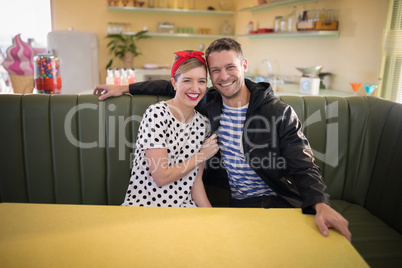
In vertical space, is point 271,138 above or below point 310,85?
below

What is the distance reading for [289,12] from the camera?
4578mm

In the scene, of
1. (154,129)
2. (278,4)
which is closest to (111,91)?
(154,129)

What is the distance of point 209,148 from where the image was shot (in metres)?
1.65

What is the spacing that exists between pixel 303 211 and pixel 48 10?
612 cm

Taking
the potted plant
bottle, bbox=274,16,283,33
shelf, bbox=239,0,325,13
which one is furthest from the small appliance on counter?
the potted plant

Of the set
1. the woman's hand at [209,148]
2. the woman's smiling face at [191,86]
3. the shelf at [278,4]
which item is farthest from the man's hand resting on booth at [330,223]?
the shelf at [278,4]

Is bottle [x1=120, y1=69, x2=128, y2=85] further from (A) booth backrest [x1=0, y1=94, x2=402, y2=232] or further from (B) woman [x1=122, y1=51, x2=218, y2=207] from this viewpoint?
(B) woman [x1=122, y1=51, x2=218, y2=207]

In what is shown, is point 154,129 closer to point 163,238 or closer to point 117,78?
point 163,238

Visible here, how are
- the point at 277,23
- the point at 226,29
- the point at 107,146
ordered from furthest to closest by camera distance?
the point at 226,29
the point at 277,23
the point at 107,146

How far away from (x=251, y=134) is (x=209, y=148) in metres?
0.23

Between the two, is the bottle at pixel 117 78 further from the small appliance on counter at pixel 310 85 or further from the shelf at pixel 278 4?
the shelf at pixel 278 4

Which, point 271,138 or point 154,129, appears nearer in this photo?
point 154,129

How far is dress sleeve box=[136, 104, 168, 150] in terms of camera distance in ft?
5.03

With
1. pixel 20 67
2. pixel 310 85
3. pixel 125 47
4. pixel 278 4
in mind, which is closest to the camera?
pixel 20 67
